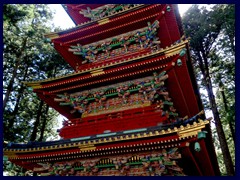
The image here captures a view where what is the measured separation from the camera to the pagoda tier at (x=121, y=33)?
10.3 metres

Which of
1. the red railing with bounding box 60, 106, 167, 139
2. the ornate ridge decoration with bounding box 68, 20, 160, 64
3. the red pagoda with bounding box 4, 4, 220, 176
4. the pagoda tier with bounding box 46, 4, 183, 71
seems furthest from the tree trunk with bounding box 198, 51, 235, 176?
the red railing with bounding box 60, 106, 167, 139

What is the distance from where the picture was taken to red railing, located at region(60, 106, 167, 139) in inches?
336

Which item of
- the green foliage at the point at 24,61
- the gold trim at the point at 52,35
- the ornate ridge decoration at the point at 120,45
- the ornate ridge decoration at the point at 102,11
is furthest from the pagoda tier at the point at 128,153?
the green foliage at the point at 24,61

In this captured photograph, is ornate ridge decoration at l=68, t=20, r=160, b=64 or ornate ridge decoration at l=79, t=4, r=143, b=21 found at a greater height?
ornate ridge decoration at l=79, t=4, r=143, b=21

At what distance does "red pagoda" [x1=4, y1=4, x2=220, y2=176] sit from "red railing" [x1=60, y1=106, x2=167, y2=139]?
→ 4cm

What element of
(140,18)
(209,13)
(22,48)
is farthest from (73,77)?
(209,13)

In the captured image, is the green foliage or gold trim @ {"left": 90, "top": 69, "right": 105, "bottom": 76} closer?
gold trim @ {"left": 90, "top": 69, "right": 105, "bottom": 76}

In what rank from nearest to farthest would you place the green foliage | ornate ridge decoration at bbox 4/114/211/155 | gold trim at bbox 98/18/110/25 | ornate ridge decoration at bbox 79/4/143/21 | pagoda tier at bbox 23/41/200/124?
ornate ridge decoration at bbox 4/114/211/155
pagoda tier at bbox 23/41/200/124
gold trim at bbox 98/18/110/25
ornate ridge decoration at bbox 79/4/143/21
the green foliage

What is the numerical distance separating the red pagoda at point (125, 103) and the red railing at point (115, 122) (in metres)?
0.04

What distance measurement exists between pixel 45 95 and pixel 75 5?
5858 millimetres

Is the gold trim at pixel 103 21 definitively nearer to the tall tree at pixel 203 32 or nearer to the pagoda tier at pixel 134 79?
the pagoda tier at pixel 134 79

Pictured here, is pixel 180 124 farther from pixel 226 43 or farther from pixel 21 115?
pixel 21 115

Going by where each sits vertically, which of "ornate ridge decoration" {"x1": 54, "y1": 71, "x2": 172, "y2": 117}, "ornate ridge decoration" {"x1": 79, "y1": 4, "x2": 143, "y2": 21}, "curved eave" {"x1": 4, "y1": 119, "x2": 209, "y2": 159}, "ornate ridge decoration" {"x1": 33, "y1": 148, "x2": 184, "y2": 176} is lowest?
"ornate ridge decoration" {"x1": 33, "y1": 148, "x2": 184, "y2": 176}

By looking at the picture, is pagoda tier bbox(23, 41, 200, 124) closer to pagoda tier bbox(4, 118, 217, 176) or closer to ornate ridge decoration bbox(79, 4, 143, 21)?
pagoda tier bbox(4, 118, 217, 176)
